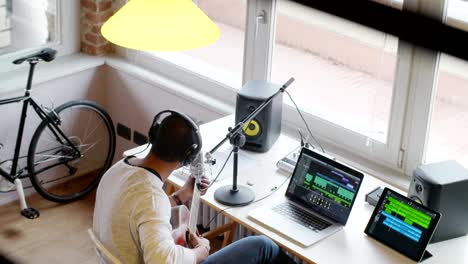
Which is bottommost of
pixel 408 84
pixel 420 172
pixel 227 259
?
pixel 227 259

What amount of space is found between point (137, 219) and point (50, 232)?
196cm

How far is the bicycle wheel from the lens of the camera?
4258mm

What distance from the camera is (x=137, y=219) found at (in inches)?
91.5

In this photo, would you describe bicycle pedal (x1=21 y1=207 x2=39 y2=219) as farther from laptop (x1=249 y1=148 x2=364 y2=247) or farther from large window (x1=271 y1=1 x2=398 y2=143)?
laptop (x1=249 y1=148 x2=364 y2=247)

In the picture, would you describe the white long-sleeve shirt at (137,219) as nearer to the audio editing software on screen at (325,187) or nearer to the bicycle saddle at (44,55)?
the audio editing software on screen at (325,187)

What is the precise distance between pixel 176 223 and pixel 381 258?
815mm

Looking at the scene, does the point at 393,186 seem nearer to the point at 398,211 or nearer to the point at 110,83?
the point at 398,211

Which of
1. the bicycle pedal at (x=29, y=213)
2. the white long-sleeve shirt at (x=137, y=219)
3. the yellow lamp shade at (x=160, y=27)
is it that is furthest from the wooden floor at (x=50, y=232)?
the yellow lamp shade at (x=160, y=27)

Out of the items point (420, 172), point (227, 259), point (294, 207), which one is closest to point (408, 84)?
point (420, 172)

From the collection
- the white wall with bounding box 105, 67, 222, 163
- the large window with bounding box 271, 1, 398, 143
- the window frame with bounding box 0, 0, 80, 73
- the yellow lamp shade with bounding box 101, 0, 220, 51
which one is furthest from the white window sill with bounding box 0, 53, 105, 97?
the yellow lamp shade with bounding box 101, 0, 220, 51

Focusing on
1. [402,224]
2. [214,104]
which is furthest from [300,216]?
[214,104]

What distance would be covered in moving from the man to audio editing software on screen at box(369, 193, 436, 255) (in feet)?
2.59

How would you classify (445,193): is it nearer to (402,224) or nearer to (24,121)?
(402,224)

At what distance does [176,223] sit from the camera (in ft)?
8.71
